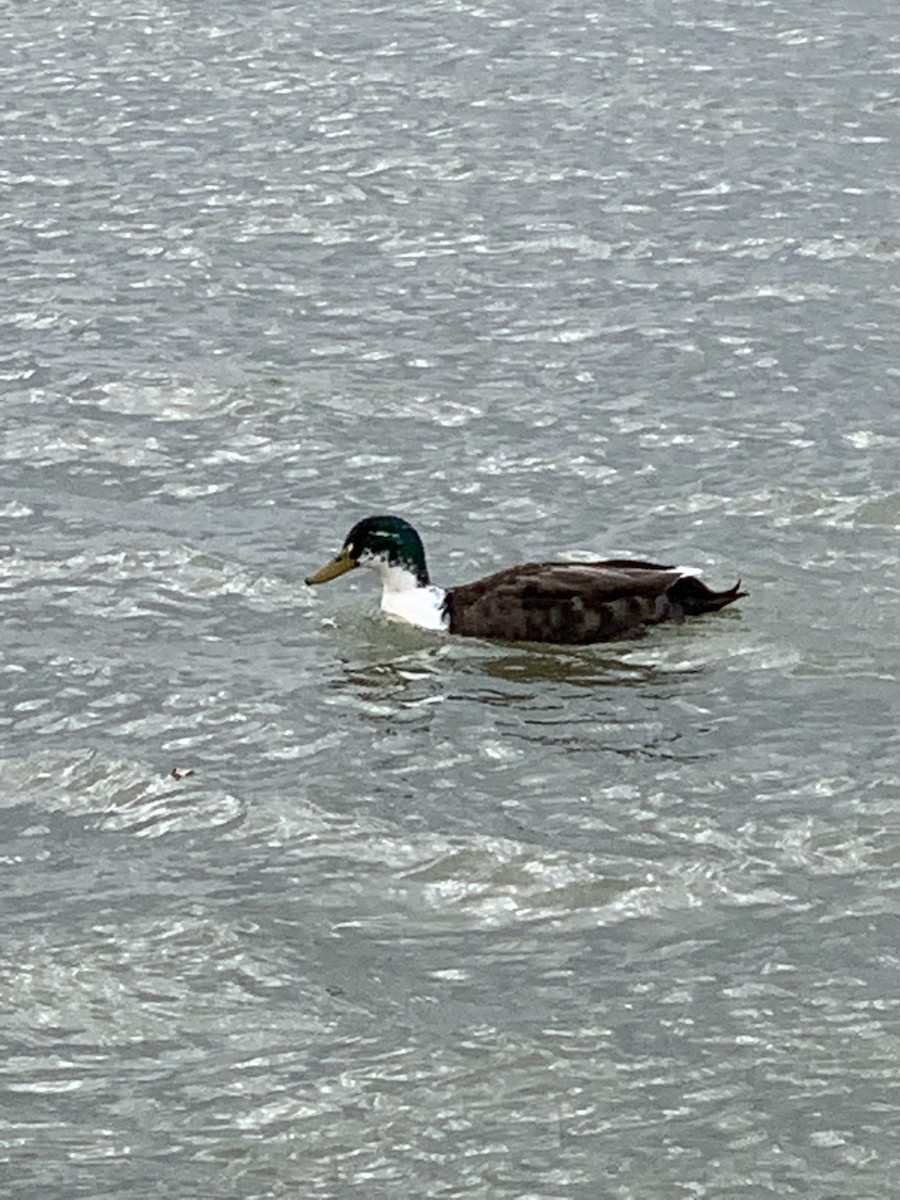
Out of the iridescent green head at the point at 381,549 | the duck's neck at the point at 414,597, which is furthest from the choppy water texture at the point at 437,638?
the iridescent green head at the point at 381,549

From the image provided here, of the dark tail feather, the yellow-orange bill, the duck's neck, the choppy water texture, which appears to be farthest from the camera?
the yellow-orange bill

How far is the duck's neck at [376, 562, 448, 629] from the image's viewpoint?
1304 centimetres

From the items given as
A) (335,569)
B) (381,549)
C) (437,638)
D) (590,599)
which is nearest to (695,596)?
(590,599)

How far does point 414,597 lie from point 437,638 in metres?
0.22

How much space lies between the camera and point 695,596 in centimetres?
1270

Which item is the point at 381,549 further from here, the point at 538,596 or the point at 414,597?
the point at 538,596

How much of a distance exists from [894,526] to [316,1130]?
5753 millimetres

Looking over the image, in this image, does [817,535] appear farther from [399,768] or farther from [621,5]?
[621,5]

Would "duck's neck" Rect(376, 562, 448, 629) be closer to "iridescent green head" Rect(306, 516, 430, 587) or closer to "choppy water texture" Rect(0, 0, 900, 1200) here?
"iridescent green head" Rect(306, 516, 430, 587)

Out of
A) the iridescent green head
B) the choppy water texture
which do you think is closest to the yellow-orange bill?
the iridescent green head

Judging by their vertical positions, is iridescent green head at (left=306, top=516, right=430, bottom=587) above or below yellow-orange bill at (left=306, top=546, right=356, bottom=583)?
above

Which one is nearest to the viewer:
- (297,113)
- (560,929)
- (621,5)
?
(560,929)

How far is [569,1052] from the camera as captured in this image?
9211 mm

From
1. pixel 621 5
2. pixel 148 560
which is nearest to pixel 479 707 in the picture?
pixel 148 560
